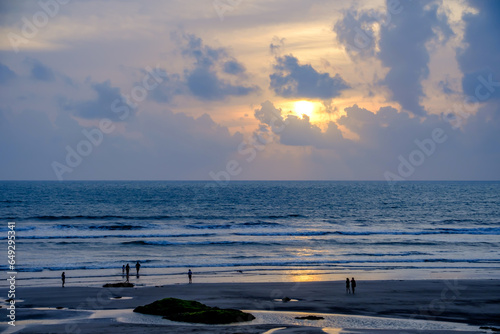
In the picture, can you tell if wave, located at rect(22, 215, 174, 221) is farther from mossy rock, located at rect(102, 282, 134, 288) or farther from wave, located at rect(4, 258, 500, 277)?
mossy rock, located at rect(102, 282, 134, 288)

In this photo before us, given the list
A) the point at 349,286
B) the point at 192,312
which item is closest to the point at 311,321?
the point at 192,312

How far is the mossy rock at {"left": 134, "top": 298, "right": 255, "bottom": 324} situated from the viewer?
26469 millimetres

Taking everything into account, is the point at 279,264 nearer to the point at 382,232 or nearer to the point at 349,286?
the point at 349,286

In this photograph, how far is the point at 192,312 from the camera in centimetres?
2733

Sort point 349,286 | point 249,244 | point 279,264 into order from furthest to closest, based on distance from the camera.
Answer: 1. point 249,244
2. point 279,264
3. point 349,286

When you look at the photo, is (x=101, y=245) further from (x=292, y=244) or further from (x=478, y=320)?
(x=478, y=320)

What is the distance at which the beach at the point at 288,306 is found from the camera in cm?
2562

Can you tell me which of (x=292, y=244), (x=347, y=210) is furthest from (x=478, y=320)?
(x=347, y=210)

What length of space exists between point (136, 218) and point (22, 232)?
999 inches

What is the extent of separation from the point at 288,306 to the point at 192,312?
6.58 meters

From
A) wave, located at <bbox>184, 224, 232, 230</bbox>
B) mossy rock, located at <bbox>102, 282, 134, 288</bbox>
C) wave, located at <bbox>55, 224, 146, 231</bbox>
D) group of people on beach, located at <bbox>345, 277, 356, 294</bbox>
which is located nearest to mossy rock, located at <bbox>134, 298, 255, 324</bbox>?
mossy rock, located at <bbox>102, 282, 134, 288</bbox>

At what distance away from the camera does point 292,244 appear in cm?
6450

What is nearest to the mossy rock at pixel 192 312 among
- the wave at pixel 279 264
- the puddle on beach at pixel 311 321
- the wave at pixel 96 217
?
the puddle on beach at pixel 311 321

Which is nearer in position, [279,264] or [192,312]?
[192,312]
